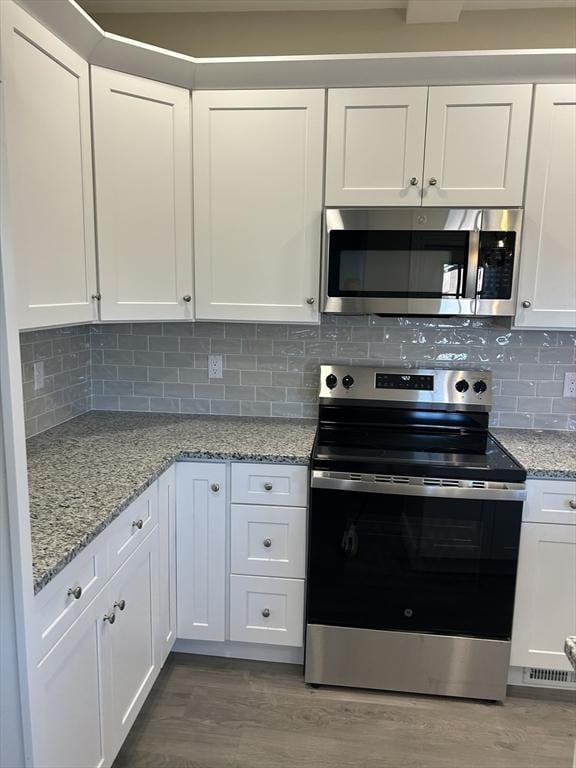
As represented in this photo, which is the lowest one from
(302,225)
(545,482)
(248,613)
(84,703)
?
(248,613)

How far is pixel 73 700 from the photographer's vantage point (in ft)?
4.39

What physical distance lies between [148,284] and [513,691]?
2207 mm

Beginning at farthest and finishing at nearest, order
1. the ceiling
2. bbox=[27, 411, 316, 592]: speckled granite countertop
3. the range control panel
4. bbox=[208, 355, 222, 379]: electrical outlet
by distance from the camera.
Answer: bbox=[208, 355, 222, 379]: electrical outlet < the range control panel < the ceiling < bbox=[27, 411, 316, 592]: speckled granite countertop

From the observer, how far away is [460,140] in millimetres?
2094

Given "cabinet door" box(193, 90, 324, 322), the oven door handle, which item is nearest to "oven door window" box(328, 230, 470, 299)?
"cabinet door" box(193, 90, 324, 322)

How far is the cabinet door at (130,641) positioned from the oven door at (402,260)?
3.99 feet

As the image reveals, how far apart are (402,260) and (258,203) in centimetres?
63

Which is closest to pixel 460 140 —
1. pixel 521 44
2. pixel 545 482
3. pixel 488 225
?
pixel 488 225

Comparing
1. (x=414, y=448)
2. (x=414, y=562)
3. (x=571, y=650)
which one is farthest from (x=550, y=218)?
(x=571, y=650)

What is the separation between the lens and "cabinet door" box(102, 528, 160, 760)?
1.56 metres

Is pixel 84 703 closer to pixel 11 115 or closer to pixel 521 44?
pixel 11 115

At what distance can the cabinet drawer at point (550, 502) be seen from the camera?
198 centimetres

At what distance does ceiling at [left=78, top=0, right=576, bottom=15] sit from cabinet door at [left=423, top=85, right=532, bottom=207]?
42 centimetres

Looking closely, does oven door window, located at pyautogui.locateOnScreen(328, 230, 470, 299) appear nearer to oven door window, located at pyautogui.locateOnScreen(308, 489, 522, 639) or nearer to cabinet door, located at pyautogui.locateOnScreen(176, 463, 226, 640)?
oven door window, located at pyautogui.locateOnScreen(308, 489, 522, 639)
